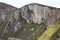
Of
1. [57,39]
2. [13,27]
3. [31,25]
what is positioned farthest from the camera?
[13,27]

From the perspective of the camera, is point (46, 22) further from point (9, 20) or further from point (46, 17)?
point (9, 20)

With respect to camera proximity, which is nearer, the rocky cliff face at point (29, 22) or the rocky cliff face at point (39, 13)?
the rocky cliff face at point (29, 22)

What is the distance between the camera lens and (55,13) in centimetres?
3238

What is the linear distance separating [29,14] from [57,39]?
61.2 ft

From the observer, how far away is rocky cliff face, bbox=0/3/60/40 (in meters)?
31.9

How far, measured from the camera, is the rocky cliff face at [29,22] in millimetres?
31878

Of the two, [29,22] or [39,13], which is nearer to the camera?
[39,13]

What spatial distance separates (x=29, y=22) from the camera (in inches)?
1401

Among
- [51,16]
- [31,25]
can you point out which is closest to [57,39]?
[51,16]

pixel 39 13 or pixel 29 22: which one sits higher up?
pixel 39 13

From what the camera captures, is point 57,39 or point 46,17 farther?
point 46,17

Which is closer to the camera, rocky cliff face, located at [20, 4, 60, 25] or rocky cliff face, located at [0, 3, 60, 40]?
rocky cliff face, located at [0, 3, 60, 40]

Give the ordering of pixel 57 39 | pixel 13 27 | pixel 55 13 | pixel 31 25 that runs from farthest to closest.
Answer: pixel 13 27, pixel 31 25, pixel 55 13, pixel 57 39

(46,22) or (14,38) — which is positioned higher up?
(46,22)
